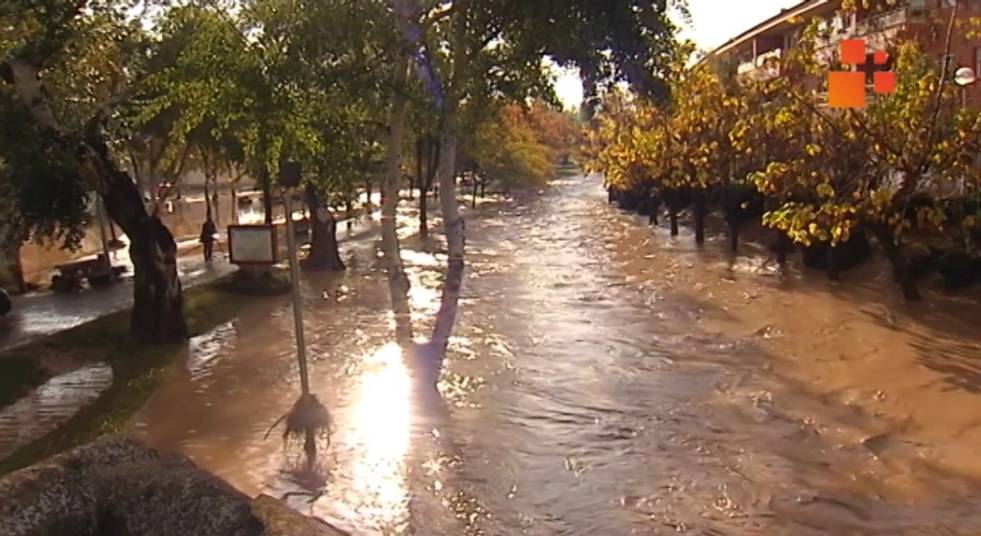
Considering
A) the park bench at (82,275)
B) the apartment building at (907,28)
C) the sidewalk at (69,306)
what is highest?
the apartment building at (907,28)

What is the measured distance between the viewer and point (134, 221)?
15367mm

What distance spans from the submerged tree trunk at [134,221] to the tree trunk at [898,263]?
47.4 ft

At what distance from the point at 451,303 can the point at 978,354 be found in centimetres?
1160

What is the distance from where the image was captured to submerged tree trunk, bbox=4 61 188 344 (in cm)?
1379

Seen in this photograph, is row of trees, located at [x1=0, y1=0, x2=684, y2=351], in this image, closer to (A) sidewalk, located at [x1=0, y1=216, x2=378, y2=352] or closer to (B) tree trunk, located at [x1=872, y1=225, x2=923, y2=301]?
(A) sidewalk, located at [x1=0, y1=216, x2=378, y2=352]

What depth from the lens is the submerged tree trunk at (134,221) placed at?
13.8 m

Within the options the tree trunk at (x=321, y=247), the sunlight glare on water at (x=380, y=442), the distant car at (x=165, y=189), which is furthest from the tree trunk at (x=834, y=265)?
the distant car at (x=165, y=189)

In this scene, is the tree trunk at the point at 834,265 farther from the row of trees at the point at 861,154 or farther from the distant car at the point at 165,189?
Result: the distant car at the point at 165,189

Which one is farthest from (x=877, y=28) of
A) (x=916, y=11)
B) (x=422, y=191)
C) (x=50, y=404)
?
(x=50, y=404)

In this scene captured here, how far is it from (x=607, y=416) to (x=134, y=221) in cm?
881

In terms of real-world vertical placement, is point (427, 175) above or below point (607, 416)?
above
